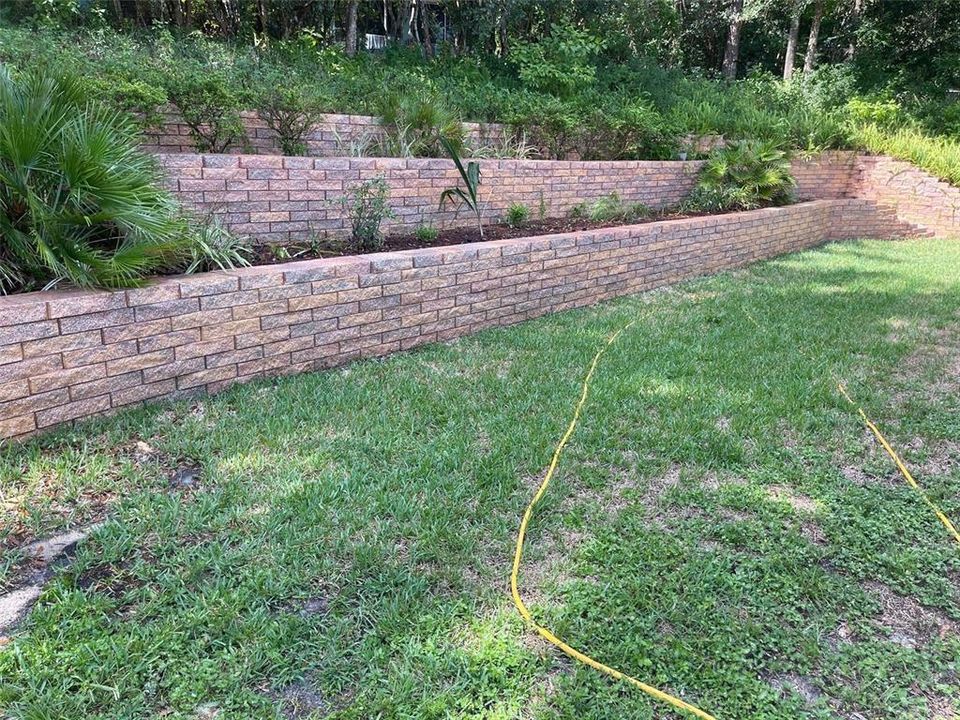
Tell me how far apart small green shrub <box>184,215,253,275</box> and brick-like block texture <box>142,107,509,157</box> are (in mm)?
1198

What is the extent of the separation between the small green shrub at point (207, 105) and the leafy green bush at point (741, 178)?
17.8 ft

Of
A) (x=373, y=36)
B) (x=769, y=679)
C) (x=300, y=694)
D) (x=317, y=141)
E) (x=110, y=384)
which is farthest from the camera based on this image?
(x=373, y=36)

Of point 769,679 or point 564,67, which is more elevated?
point 564,67

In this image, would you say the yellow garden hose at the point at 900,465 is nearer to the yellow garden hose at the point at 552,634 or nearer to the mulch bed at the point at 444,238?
the yellow garden hose at the point at 552,634

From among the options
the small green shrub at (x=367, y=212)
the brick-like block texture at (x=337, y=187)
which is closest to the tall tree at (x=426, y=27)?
the brick-like block texture at (x=337, y=187)

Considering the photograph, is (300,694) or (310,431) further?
(310,431)

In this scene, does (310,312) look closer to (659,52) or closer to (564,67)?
(564,67)

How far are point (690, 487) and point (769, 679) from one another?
3.02 feet

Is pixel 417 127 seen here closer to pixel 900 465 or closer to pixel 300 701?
pixel 900 465

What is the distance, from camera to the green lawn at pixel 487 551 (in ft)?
5.43

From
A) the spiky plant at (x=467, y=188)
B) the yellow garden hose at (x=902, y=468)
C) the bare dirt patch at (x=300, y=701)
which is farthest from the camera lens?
the spiky plant at (x=467, y=188)

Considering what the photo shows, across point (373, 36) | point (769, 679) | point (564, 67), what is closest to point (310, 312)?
point (769, 679)

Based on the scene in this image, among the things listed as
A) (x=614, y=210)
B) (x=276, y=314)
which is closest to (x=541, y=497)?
(x=276, y=314)

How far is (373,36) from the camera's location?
1082 centimetres
